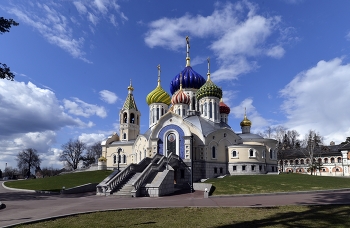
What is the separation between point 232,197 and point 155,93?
35.0m

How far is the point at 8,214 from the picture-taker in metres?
14.2

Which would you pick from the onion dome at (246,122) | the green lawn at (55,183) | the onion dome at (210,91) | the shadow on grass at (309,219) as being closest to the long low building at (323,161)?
the onion dome at (246,122)

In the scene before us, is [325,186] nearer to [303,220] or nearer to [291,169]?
[303,220]

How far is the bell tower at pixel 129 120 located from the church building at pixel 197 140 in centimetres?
209

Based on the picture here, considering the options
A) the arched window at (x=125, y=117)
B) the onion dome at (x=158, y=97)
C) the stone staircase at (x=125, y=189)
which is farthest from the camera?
the arched window at (x=125, y=117)

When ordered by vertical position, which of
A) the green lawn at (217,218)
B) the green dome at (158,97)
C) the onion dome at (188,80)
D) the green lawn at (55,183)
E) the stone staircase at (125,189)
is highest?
the onion dome at (188,80)

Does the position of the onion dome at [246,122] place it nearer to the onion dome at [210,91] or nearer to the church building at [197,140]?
the church building at [197,140]

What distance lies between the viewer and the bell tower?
185 ft

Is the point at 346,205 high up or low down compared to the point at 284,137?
down

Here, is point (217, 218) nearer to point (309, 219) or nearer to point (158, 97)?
point (309, 219)

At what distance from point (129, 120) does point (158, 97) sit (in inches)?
336

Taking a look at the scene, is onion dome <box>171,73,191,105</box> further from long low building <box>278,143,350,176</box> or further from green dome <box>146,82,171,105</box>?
long low building <box>278,143,350,176</box>

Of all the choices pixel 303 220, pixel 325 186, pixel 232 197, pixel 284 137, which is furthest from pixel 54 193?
pixel 284 137

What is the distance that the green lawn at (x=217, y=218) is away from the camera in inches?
440
